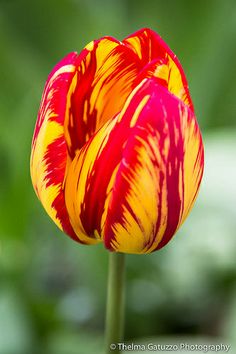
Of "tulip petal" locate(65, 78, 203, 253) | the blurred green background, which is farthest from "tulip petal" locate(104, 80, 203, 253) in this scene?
the blurred green background

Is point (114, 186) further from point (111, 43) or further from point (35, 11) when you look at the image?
point (35, 11)

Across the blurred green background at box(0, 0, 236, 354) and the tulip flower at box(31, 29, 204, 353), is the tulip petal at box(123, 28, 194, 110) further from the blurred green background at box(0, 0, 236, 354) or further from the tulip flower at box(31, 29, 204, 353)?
the blurred green background at box(0, 0, 236, 354)

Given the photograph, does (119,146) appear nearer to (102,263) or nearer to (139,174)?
(139,174)

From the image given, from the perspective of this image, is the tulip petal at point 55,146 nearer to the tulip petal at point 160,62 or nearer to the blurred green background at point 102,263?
the tulip petal at point 160,62

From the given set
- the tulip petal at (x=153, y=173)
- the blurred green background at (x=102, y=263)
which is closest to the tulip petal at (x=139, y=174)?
the tulip petal at (x=153, y=173)

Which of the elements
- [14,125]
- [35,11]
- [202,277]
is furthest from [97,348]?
[35,11]

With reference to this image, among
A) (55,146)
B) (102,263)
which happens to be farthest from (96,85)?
(102,263)
